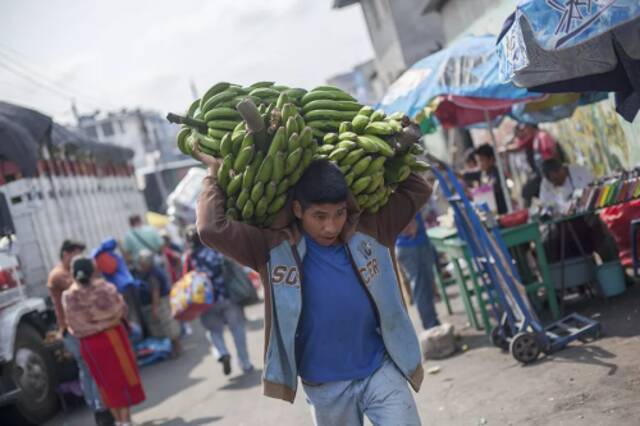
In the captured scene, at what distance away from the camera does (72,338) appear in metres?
8.61

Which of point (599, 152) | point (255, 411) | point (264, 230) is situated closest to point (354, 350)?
point (264, 230)

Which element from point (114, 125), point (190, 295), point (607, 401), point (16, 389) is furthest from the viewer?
point (114, 125)

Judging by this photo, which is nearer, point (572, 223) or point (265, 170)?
point (265, 170)

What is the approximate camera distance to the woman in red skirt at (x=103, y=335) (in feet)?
25.7

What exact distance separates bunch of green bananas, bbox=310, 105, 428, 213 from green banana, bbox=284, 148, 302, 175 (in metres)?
0.18

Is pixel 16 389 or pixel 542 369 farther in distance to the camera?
pixel 16 389

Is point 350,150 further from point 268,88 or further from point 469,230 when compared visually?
point 469,230

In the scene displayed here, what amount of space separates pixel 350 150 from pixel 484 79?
4.92m

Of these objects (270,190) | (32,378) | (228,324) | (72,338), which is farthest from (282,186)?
(32,378)

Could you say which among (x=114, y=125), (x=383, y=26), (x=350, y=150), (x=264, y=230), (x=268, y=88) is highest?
(x=114, y=125)

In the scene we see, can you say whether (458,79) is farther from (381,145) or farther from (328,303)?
(328,303)

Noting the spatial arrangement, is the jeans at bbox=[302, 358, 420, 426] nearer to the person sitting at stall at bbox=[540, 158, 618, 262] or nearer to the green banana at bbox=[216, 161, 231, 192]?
the green banana at bbox=[216, 161, 231, 192]

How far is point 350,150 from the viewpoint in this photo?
3562mm

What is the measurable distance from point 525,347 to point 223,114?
13.3 feet
